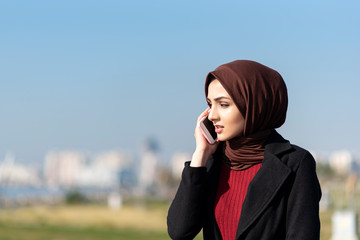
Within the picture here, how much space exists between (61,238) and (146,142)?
108 metres

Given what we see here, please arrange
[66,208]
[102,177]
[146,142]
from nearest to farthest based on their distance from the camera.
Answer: [66,208] < [146,142] < [102,177]

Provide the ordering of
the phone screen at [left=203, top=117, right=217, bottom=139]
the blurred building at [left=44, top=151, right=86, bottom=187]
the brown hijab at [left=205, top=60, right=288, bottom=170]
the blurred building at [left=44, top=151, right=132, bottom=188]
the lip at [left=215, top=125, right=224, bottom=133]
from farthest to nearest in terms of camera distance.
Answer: the blurred building at [left=44, top=151, right=86, bottom=187] → the blurred building at [left=44, top=151, right=132, bottom=188] → the phone screen at [left=203, top=117, right=217, bottom=139] → the lip at [left=215, top=125, right=224, bottom=133] → the brown hijab at [left=205, top=60, right=288, bottom=170]

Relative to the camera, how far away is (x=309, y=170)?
2201mm

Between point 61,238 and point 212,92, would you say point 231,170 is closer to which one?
point 212,92

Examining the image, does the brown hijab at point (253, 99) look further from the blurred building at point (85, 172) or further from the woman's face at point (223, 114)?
the blurred building at point (85, 172)

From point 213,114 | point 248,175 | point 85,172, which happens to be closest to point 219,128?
point 213,114

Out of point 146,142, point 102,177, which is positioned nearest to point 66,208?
point 146,142

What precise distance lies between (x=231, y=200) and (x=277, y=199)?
180 mm

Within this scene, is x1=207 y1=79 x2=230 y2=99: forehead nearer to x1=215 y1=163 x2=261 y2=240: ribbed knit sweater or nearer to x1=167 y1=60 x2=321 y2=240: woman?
x1=167 y1=60 x2=321 y2=240: woman

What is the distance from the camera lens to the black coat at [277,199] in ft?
7.09

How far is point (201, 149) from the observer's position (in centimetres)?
234

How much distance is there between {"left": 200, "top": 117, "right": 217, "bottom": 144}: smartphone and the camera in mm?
2354

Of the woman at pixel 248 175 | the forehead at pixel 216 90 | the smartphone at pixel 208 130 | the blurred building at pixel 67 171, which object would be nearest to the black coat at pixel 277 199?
the woman at pixel 248 175

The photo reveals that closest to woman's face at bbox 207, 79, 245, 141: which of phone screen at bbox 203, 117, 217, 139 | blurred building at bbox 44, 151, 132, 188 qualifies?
phone screen at bbox 203, 117, 217, 139
